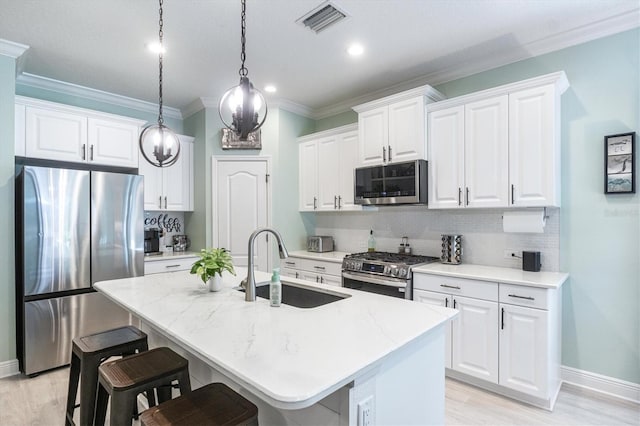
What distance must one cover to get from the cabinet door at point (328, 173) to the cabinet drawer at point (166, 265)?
1.73 meters

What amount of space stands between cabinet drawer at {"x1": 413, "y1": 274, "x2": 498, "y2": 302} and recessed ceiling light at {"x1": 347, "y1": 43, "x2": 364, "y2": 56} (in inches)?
80.6

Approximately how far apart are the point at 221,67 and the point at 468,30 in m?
2.24

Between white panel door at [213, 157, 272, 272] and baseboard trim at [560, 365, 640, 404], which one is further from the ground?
white panel door at [213, 157, 272, 272]

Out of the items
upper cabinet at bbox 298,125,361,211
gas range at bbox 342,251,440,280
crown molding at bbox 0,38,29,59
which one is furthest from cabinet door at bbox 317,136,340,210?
crown molding at bbox 0,38,29,59

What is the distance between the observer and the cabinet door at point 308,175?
443 centimetres

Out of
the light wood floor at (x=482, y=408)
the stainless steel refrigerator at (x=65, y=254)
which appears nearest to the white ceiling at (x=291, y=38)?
the stainless steel refrigerator at (x=65, y=254)

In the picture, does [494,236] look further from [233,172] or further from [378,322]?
[233,172]

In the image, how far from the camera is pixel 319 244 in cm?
439

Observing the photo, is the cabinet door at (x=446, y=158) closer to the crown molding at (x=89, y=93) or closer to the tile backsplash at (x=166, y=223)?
the tile backsplash at (x=166, y=223)

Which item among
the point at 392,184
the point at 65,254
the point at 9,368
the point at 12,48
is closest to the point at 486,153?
the point at 392,184

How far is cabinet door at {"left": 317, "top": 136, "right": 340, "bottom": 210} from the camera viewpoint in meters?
4.20

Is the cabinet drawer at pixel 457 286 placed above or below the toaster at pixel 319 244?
below

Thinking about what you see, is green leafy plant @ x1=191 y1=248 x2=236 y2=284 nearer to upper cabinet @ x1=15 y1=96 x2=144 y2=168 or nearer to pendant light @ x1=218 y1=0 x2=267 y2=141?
pendant light @ x1=218 y1=0 x2=267 y2=141

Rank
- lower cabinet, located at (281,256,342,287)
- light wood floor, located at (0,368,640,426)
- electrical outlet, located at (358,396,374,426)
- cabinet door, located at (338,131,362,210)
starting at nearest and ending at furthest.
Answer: electrical outlet, located at (358,396,374,426) → light wood floor, located at (0,368,640,426) → lower cabinet, located at (281,256,342,287) → cabinet door, located at (338,131,362,210)
